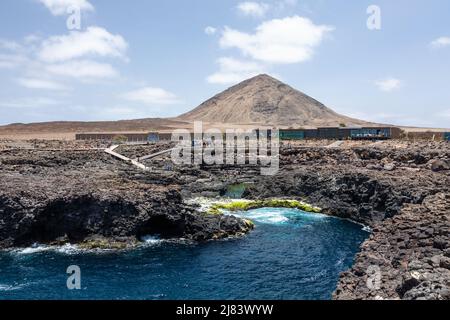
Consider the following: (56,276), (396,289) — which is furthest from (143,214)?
(396,289)

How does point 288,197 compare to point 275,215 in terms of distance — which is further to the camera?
point 288,197

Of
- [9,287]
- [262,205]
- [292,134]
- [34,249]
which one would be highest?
[292,134]

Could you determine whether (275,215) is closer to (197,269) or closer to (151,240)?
(151,240)

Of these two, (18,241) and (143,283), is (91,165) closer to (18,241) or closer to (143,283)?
(18,241)

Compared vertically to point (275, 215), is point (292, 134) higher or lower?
higher

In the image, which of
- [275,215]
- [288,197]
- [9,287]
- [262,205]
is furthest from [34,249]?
[288,197]

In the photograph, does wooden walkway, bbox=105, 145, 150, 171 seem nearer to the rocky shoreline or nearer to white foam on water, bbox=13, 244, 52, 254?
the rocky shoreline

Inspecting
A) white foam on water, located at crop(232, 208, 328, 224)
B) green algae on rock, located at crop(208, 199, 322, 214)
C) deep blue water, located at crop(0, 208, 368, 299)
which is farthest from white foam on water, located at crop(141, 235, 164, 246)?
green algae on rock, located at crop(208, 199, 322, 214)

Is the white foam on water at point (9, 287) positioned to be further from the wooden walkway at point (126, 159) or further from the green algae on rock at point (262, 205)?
the wooden walkway at point (126, 159)
